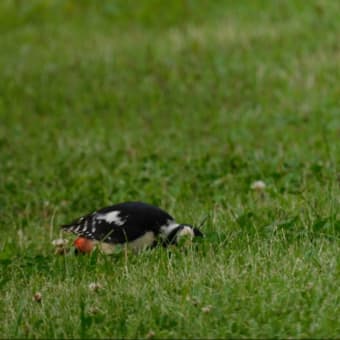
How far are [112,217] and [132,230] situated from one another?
27 cm

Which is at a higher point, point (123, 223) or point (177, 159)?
point (123, 223)

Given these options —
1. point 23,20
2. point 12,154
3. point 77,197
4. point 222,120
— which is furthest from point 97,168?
point 23,20

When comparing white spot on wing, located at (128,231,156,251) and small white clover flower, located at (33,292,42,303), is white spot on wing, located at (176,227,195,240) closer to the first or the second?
white spot on wing, located at (128,231,156,251)

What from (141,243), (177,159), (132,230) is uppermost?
(132,230)

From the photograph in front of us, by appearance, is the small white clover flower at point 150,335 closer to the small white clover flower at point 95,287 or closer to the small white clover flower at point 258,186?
the small white clover flower at point 95,287

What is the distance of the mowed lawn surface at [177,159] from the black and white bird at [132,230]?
0.18m

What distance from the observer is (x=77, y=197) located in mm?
9945

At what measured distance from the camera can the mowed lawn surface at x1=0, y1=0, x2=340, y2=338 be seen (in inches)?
216

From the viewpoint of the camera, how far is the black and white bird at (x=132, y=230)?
23.2 ft

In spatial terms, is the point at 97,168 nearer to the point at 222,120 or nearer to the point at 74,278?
the point at 222,120

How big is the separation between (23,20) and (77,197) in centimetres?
1099

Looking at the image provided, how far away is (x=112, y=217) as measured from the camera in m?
7.27

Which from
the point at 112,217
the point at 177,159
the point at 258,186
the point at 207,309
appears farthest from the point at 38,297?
the point at 177,159

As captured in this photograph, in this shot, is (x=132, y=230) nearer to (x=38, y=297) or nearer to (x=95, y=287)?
(x=95, y=287)
